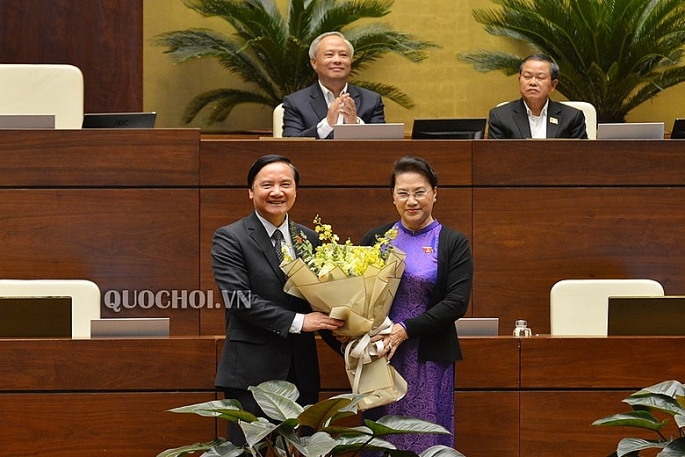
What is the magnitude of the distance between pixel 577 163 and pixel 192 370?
2162 millimetres

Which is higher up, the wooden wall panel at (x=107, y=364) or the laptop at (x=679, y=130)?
the laptop at (x=679, y=130)

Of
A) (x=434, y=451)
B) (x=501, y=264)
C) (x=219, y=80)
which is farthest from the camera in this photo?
(x=219, y=80)

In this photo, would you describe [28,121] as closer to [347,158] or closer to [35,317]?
[35,317]

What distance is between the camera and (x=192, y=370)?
15.9ft

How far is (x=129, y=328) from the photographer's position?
15.9 ft

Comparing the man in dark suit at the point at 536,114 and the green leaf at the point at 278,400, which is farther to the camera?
the man in dark suit at the point at 536,114

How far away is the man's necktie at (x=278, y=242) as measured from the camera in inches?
180

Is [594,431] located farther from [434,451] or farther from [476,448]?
[434,451]

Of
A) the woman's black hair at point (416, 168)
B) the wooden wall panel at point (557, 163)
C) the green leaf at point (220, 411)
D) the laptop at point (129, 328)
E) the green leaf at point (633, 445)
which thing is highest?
the wooden wall panel at point (557, 163)

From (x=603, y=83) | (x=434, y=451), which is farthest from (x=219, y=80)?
(x=434, y=451)

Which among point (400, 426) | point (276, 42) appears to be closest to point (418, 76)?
point (276, 42)

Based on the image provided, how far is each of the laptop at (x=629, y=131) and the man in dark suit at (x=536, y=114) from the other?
1.25ft

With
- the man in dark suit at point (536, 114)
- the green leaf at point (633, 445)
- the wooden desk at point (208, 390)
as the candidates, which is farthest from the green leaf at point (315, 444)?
the man in dark suit at point (536, 114)

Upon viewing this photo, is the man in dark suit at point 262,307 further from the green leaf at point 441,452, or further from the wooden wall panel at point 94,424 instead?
the green leaf at point 441,452
